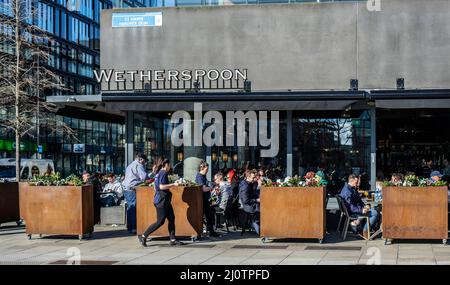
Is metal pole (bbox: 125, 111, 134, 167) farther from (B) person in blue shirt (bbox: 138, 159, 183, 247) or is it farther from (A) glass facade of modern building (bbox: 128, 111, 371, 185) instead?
(B) person in blue shirt (bbox: 138, 159, 183, 247)

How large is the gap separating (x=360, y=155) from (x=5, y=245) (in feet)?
33.7

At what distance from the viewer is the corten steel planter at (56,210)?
14281mm

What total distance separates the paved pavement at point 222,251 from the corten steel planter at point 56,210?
28 centimetres

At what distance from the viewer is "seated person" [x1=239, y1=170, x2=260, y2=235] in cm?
1500

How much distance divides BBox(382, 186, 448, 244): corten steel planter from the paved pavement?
0.25 metres

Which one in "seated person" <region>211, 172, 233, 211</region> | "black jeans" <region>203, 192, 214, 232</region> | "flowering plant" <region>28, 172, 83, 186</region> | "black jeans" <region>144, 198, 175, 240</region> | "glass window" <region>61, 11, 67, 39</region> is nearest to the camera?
"black jeans" <region>144, 198, 175, 240</region>

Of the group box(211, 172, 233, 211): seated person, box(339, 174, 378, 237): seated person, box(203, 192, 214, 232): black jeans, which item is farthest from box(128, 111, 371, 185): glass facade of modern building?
box(339, 174, 378, 237): seated person

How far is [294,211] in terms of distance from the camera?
532 inches

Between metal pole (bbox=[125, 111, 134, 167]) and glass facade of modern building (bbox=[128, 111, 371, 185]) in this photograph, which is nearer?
glass facade of modern building (bbox=[128, 111, 371, 185])

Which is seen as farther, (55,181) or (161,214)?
(55,181)

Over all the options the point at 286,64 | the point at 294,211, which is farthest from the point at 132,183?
the point at 286,64

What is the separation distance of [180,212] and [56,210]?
2618mm

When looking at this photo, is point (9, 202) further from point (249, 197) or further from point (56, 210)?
point (249, 197)

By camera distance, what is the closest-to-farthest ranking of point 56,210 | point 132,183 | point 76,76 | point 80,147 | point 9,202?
point 56,210 < point 132,183 < point 9,202 < point 80,147 < point 76,76
